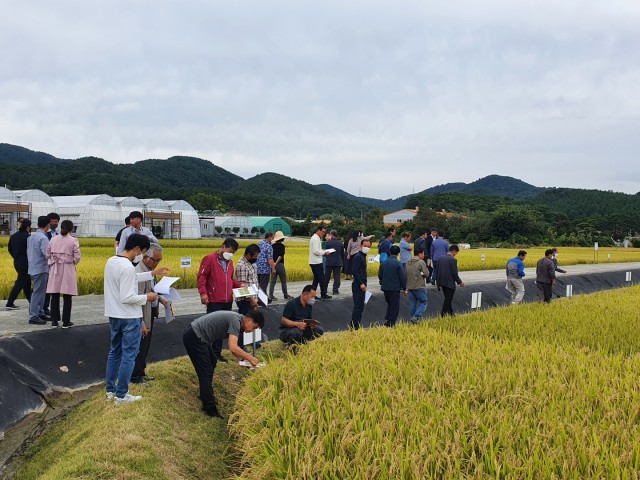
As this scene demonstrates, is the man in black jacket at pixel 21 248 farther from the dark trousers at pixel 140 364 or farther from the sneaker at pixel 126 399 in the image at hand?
the sneaker at pixel 126 399

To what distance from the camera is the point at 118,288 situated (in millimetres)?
4707

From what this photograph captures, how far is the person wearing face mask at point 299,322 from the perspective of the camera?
6.97 metres

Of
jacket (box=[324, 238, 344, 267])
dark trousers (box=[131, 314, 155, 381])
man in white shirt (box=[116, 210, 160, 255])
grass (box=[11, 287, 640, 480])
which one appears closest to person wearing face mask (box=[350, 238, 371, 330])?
grass (box=[11, 287, 640, 480])

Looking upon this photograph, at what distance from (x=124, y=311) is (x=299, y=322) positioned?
2.72m

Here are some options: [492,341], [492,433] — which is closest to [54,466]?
[492,433]

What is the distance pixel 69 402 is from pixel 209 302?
1848 millimetres

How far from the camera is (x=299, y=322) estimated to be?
6957mm

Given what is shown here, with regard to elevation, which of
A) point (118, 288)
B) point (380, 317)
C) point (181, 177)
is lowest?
point (380, 317)

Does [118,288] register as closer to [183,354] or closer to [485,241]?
[183,354]

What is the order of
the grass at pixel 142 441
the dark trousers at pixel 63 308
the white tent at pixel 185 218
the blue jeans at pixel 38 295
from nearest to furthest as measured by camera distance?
the grass at pixel 142 441 → the dark trousers at pixel 63 308 → the blue jeans at pixel 38 295 → the white tent at pixel 185 218

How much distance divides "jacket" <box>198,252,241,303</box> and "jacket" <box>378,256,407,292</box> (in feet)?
10.5

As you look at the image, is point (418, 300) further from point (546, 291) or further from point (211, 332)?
point (211, 332)

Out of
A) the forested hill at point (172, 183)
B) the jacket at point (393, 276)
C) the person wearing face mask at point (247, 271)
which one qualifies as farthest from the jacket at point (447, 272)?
the forested hill at point (172, 183)

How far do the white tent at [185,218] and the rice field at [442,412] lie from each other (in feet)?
141
